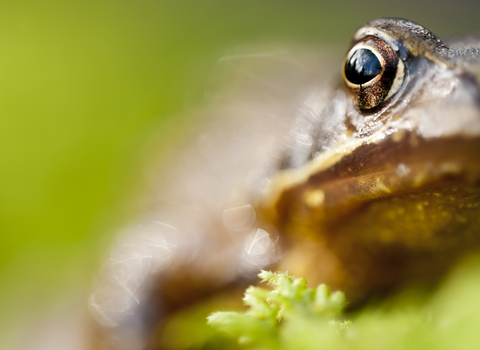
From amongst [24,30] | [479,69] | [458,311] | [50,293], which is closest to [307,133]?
[479,69]

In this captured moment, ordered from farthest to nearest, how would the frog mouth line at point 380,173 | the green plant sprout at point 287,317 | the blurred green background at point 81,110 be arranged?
the blurred green background at point 81,110, the frog mouth line at point 380,173, the green plant sprout at point 287,317

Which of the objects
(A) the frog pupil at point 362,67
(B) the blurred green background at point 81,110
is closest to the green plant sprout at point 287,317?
(A) the frog pupil at point 362,67

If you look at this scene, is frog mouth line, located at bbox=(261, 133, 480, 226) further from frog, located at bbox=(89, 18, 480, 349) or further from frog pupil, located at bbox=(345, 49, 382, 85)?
frog pupil, located at bbox=(345, 49, 382, 85)

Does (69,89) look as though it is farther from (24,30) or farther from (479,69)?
(479,69)

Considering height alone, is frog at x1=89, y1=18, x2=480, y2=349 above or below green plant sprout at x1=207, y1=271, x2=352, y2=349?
above

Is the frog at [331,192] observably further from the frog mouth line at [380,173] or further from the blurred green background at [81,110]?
the blurred green background at [81,110]

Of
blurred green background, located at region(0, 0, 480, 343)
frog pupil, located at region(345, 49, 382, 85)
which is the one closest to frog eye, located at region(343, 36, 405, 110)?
frog pupil, located at region(345, 49, 382, 85)

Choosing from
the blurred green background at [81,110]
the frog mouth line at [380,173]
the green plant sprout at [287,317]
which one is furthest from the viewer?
the blurred green background at [81,110]
